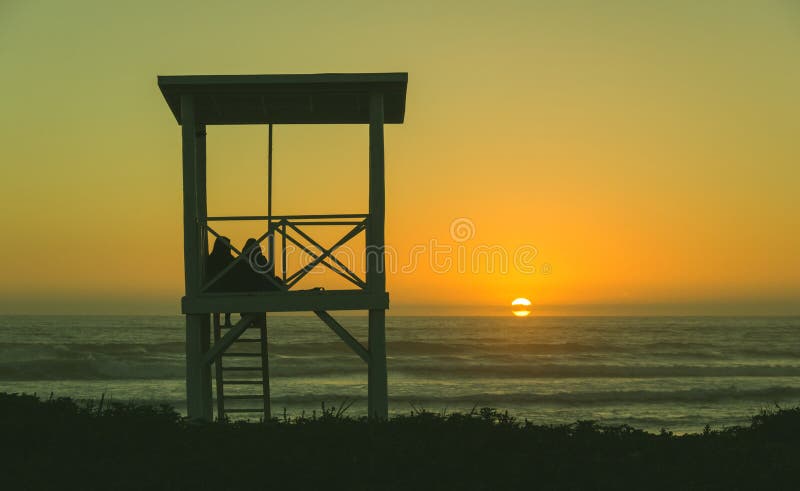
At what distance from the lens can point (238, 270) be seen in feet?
41.7

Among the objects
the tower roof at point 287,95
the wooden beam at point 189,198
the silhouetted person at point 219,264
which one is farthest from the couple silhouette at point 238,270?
the tower roof at point 287,95

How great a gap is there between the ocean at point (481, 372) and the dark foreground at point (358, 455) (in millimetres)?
11024

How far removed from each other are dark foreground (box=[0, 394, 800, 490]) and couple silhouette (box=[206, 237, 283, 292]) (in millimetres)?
2060

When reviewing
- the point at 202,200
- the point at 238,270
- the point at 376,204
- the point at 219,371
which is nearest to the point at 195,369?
the point at 238,270

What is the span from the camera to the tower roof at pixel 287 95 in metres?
11.8

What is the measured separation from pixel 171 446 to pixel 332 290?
10.6ft

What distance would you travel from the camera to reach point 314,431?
10.3m

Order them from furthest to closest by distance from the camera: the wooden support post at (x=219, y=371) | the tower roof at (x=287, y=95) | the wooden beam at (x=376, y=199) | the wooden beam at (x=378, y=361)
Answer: the wooden support post at (x=219, y=371), the wooden beam at (x=378, y=361), the wooden beam at (x=376, y=199), the tower roof at (x=287, y=95)

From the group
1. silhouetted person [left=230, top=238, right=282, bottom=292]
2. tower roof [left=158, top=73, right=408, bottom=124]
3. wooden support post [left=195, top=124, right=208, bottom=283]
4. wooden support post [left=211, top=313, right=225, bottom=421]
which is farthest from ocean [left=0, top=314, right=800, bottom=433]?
tower roof [left=158, top=73, right=408, bottom=124]

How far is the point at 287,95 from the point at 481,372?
32775mm

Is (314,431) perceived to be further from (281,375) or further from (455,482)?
(281,375)

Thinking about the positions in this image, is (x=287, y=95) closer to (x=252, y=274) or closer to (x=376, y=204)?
(x=376, y=204)

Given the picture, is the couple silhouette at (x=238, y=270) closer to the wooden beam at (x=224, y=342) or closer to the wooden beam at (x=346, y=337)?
the wooden beam at (x=224, y=342)

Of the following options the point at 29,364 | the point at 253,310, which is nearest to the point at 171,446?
the point at 253,310
